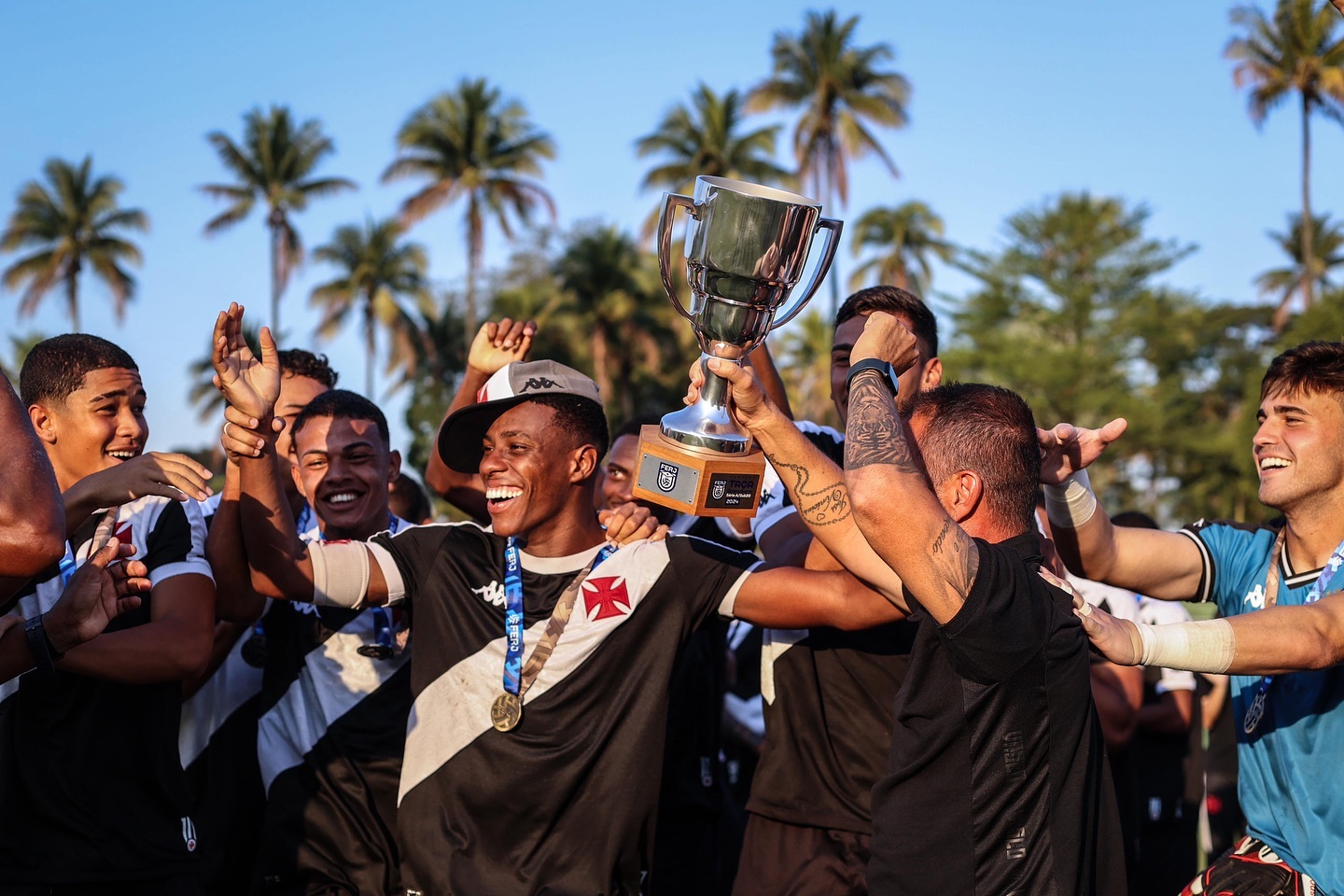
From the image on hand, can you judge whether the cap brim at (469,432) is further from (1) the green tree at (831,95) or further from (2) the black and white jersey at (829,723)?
(1) the green tree at (831,95)

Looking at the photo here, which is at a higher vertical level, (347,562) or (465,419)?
(465,419)

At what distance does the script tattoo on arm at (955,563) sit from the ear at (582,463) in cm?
188

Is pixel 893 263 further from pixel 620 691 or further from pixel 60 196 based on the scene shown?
pixel 620 691

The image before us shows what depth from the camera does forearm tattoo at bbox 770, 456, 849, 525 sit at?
398 cm

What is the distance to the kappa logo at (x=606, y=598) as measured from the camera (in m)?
4.42

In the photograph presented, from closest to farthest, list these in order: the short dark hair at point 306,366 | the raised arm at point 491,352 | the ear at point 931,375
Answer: the raised arm at point 491,352 → the ear at point 931,375 → the short dark hair at point 306,366

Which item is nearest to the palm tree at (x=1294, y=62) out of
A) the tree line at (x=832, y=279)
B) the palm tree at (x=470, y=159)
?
the tree line at (x=832, y=279)

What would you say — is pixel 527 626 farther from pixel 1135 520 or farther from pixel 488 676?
pixel 1135 520

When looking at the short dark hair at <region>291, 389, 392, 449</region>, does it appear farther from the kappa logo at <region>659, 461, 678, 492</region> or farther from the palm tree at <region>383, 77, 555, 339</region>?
the palm tree at <region>383, 77, 555, 339</region>

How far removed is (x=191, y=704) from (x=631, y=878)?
2291 mm

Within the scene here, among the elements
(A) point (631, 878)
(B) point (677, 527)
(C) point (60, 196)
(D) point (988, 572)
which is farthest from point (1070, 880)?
(C) point (60, 196)

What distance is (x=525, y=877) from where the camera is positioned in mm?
4137

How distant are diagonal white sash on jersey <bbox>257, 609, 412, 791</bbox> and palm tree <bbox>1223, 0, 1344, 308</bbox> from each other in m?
41.9

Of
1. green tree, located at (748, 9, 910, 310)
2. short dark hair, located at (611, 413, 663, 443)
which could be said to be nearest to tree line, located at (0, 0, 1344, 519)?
green tree, located at (748, 9, 910, 310)
